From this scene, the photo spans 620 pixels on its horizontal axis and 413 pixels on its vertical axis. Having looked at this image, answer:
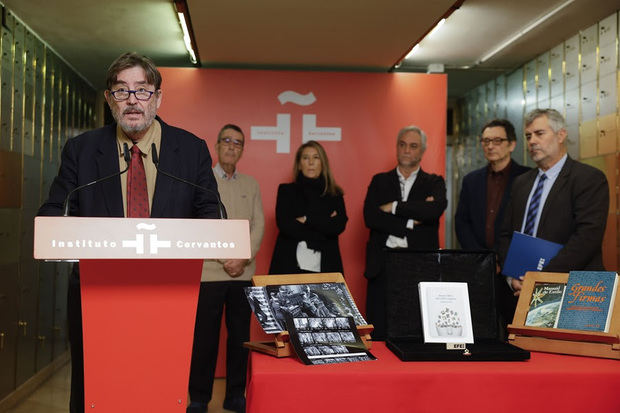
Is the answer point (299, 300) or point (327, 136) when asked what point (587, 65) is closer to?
point (327, 136)

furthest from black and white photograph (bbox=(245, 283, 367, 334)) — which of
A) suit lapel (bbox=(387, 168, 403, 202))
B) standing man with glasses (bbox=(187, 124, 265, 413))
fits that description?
suit lapel (bbox=(387, 168, 403, 202))

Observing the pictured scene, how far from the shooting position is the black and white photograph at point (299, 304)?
1.87 metres

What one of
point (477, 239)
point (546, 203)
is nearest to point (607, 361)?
point (546, 203)

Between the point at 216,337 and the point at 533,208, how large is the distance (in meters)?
2.10

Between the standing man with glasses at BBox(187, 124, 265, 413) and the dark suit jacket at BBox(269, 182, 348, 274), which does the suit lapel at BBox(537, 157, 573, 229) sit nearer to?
the dark suit jacket at BBox(269, 182, 348, 274)

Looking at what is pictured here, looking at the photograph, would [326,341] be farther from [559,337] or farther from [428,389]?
[559,337]

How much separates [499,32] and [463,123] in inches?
108

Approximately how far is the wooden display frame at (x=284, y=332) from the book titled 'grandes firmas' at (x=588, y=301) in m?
0.63

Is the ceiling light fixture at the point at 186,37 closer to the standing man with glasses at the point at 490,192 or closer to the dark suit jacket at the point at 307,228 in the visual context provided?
the dark suit jacket at the point at 307,228

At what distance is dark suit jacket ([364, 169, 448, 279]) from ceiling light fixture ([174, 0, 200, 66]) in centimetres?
164

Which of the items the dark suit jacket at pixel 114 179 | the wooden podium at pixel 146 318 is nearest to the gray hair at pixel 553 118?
the dark suit jacket at pixel 114 179

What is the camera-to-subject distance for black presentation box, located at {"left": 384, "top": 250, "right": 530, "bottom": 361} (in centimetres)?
208

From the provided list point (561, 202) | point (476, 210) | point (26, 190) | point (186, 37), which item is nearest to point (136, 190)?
point (561, 202)

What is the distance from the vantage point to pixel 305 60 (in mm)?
5102
